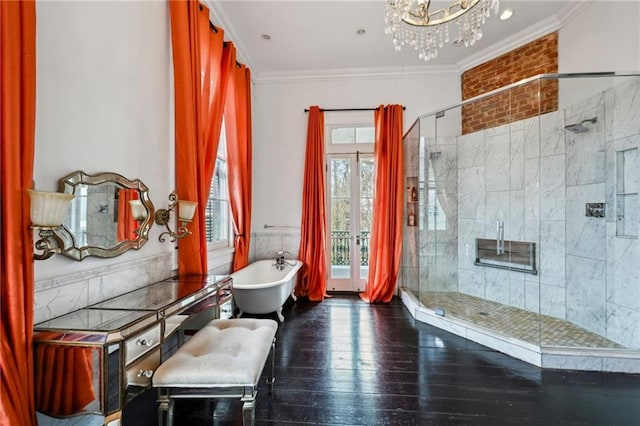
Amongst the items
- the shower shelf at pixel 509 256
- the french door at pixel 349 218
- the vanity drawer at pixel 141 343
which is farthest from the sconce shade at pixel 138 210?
the shower shelf at pixel 509 256

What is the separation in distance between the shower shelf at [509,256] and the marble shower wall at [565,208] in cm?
7

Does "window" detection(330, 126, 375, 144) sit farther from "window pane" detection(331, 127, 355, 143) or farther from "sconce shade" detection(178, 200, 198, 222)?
"sconce shade" detection(178, 200, 198, 222)

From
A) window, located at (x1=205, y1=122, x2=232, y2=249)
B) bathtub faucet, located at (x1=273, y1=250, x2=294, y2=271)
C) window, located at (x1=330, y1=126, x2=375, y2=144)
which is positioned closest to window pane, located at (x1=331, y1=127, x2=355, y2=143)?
window, located at (x1=330, y1=126, x2=375, y2=144)

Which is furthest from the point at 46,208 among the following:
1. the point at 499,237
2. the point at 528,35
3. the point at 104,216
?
the point at 528,35

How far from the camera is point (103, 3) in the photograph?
158 cm

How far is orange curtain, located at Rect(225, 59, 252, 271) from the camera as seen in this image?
320 centimetres

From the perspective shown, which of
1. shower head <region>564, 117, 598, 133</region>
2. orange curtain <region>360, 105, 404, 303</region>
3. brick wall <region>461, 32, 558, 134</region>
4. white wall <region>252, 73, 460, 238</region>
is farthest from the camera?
white wall <region>252, 73, 460, 238</region>

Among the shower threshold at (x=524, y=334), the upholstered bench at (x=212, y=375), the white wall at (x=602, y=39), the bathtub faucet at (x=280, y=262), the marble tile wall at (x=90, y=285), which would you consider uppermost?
the white wall at (x=602, y=39)

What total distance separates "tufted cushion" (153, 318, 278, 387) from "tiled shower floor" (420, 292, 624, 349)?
2329mm

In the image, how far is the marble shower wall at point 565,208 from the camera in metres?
2.42

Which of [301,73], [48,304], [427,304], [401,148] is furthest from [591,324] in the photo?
[301,73]

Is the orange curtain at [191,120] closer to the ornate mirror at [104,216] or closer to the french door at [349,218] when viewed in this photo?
the ornate mirror at [104,216]

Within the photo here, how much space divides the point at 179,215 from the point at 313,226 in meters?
2.19

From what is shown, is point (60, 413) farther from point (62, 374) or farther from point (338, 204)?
point (338, 204)
